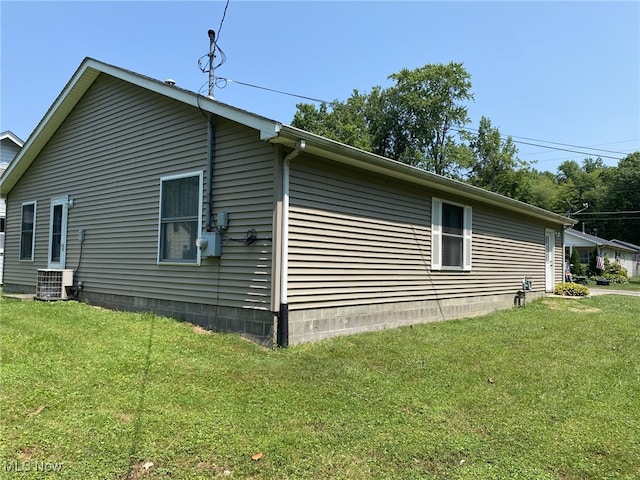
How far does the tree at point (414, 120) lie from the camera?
1259 inches

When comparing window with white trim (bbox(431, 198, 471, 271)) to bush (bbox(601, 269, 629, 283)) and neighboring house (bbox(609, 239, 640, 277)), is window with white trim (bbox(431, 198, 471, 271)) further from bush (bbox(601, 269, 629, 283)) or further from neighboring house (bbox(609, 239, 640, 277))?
neighboring house (bbox(609, 239, 640, 277))

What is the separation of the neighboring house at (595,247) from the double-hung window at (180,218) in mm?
30499

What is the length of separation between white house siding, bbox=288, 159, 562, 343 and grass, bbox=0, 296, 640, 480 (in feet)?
2.17

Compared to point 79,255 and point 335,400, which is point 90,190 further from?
point 335,400

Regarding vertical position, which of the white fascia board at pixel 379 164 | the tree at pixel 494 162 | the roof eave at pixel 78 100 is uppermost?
the tree at pixel 494 162

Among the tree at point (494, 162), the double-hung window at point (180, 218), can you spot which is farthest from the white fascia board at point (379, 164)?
the tree at point (494, 162)

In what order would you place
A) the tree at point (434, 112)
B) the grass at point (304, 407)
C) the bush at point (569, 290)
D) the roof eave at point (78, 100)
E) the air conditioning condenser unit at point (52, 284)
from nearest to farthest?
1. the grass at point (304, 407)
2. the roof eave at point (78, 100)
3. the air conditioning condenser unit at point (52, 284)
4. the bush at point (569, 290)
5. the tree at point (434, 112)

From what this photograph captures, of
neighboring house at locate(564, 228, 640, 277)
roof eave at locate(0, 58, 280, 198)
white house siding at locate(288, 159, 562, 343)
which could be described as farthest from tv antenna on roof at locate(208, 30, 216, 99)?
neighboring house at locate(564, 228, 640, 277)

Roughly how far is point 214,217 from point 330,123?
28.8 metres

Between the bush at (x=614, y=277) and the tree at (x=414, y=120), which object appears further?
the tree at (x=414, y=120)

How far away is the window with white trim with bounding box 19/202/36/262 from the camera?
1025 cm

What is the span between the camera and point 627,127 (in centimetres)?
1934

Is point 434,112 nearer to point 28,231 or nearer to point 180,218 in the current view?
point 28,231

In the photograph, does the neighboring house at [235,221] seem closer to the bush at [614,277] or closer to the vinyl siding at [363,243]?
the vinyl siding at [363,243]
